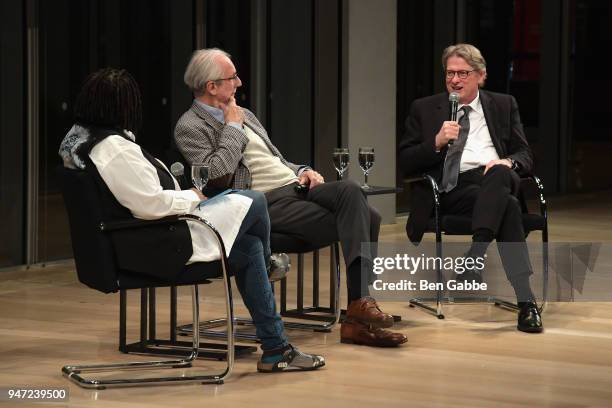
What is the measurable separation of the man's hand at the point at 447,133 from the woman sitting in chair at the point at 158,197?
1525mm

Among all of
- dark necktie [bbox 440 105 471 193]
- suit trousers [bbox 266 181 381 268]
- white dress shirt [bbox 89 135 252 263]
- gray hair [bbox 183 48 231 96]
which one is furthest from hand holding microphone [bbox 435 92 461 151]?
white dress shirt [bbox 89 135 252 263]

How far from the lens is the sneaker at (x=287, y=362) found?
4.81 meters

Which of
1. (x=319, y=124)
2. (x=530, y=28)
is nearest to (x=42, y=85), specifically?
(x=319, y=124)

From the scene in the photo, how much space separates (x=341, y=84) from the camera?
382 inches

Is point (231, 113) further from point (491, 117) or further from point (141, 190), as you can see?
point (491, 117)

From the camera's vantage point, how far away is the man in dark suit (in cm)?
595

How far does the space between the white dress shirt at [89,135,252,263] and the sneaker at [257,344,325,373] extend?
48 centimetres

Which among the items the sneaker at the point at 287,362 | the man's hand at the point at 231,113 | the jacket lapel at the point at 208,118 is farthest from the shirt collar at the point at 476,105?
the sneaker at the point at 287,362

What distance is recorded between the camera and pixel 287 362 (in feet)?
15.8

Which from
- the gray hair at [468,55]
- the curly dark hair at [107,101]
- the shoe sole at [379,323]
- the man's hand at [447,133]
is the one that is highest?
the gray hair at [468,55]

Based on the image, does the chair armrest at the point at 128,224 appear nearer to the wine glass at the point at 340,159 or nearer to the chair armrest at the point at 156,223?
the chair armrest at the point at 156,223

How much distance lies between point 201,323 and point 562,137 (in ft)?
25.7

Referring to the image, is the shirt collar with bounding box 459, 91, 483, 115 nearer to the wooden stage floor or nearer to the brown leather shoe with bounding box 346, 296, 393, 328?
the wooden stage floor

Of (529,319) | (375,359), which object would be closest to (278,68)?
(529,319)
